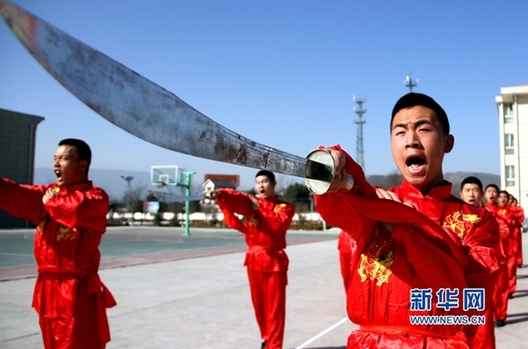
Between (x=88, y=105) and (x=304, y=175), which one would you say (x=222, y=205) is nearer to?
(x=304, y=175)

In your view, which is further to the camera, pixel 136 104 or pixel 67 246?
pixel 67 246

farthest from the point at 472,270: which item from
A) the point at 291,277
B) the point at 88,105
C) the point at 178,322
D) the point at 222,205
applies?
the point at 291,277

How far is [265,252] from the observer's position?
14.6ft

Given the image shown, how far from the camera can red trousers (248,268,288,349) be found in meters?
4.23

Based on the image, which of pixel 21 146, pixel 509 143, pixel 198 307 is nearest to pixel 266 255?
pixel 198 307

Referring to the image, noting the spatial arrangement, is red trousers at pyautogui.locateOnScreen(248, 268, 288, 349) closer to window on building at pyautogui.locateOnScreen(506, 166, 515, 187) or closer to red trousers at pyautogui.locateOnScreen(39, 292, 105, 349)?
red trousers at pyautogui.locateOnScreen(39, 292, 105, 349)

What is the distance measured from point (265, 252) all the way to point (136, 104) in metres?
3.56

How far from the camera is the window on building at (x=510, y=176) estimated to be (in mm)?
27344

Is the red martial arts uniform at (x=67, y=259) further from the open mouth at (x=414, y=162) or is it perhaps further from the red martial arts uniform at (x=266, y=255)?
the open mouth at (x=414, y=162)

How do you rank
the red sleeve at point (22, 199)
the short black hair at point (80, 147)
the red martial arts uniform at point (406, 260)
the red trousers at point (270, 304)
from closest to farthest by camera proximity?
the red martial arts uniform at point (406, 260) → the red sleeve at point (22, 199) → the short black hair at point (80, 147) → the red trousers at point (270, 304)

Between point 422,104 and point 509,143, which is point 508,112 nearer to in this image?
point 509,143

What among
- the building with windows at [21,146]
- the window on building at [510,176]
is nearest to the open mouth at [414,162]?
the building with windows at [21,146]

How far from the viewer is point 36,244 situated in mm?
3174

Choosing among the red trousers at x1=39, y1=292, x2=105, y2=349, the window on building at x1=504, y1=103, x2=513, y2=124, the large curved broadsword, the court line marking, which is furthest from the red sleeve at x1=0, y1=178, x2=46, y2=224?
the window on building at x1=504, y1=103, x2=513, y2=124
